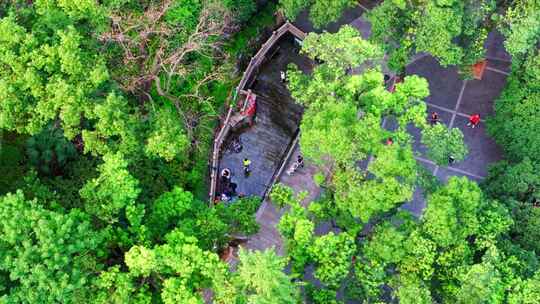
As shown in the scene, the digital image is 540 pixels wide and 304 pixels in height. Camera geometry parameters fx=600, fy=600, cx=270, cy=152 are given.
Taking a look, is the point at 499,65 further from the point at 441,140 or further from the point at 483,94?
the point at 441,140

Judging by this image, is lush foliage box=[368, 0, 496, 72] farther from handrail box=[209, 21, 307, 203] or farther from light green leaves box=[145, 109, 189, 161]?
light green leaves box=[145, 109, 189, 161]

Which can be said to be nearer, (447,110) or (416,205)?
(416,205)

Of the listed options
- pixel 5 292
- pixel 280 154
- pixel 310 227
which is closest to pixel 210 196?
pixel 280 154

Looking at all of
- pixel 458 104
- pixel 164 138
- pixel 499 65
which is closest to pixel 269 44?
pixel 458 104

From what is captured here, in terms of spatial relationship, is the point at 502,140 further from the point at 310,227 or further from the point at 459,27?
the point at 310,227

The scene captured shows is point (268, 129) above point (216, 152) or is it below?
above

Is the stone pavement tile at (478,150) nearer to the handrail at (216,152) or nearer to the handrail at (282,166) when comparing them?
the handrail at (282,166)
